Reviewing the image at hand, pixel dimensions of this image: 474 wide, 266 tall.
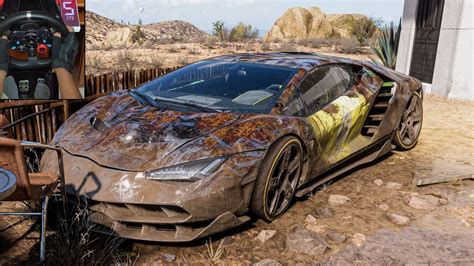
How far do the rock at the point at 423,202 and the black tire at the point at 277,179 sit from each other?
1.24 m

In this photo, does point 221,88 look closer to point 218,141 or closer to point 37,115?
point 218,141

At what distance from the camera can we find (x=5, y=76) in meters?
6.72

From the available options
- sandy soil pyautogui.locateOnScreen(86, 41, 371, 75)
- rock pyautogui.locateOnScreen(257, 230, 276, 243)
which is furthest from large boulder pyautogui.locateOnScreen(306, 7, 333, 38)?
rock pyautogui.locateOnScreen(257, 230, 276, 243)

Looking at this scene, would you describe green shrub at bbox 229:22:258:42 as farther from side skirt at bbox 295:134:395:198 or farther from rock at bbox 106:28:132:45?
side skirt at bbox 295:134:395:198

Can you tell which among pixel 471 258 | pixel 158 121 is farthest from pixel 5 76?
pixel 471 258

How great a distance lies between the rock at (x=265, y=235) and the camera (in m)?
3.47

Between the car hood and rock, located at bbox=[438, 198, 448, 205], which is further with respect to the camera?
rock, located at bbox=[438, 198, 448, 205]

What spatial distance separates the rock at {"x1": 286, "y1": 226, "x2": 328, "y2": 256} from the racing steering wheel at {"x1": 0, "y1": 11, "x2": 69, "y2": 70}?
5085mm

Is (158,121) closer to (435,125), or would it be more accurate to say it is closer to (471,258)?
(471,258)

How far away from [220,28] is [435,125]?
2864cm

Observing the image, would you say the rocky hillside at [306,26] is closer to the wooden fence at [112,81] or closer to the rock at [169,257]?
the wooden fence at [112,81]

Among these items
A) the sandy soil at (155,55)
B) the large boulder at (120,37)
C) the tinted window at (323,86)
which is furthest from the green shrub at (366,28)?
the tinted window at (323,86)

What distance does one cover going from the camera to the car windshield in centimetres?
397

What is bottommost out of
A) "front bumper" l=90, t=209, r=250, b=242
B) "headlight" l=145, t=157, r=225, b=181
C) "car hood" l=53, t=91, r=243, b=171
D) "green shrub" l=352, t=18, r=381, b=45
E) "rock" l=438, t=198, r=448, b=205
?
"rock" l=438, t=198, r=448, b=205
